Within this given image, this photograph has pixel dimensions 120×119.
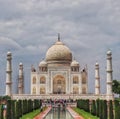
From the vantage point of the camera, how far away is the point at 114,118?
17844mm

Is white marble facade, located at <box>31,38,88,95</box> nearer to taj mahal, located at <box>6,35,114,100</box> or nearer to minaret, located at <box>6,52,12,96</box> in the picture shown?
taj mahal, located at <box>6,35,114,100</box>

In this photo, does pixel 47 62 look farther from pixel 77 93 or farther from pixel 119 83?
pixel 119 83

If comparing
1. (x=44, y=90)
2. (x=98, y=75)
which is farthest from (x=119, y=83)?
(x=44, y=90)

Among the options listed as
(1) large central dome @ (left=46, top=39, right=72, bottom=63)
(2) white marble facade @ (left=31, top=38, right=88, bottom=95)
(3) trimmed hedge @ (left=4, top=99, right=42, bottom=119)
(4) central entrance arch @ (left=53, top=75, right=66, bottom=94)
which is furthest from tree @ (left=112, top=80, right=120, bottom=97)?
(3) trimmed hedge @ (left=4, top=99, right=42, bottom=119)

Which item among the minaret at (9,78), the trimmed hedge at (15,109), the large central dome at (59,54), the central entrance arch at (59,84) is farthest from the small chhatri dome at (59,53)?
the trimmed hedge at (15,109)

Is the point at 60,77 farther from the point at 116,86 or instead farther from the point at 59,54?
the point at 116,86

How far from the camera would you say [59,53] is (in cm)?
4962

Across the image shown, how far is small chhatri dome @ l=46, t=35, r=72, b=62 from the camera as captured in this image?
4941cm

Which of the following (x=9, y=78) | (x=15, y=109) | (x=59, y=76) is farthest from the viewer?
(x=59, y=76)

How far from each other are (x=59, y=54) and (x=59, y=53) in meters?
0.17

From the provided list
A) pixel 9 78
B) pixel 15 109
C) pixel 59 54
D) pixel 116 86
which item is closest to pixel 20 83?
pixel 9 78

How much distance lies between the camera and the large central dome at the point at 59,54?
49.4 m

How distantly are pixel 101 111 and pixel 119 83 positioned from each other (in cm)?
2600

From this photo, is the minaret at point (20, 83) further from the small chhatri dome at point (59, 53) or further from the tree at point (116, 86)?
the tree at point (116, 86)
